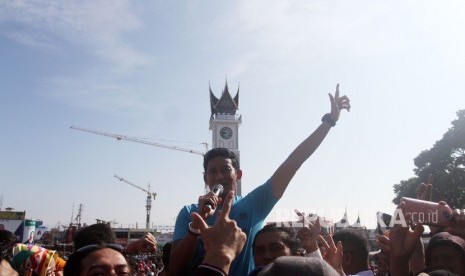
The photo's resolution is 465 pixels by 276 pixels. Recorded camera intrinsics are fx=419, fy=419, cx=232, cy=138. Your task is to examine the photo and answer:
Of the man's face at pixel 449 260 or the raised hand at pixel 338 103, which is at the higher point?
the raised hand at pixel 338 103

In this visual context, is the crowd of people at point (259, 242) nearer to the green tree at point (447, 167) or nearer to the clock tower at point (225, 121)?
the green tree at point (447, 167)

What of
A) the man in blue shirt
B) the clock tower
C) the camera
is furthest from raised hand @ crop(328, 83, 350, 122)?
the clock tower

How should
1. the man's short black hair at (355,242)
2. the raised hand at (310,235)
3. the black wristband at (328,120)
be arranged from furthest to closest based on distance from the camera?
the man's short black hair at (355,242) → the black wristband at (328,120) → the raised hand at (310,235)

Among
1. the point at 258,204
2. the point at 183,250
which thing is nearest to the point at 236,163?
the point at 258,204

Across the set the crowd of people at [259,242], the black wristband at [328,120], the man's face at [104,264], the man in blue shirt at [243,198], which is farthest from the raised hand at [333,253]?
the man's face at [104,264]

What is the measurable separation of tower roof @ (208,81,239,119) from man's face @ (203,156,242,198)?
63.5 m

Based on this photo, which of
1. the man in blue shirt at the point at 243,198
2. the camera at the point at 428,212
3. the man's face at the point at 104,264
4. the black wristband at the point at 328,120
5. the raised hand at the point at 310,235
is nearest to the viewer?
the man's face at the point at 104,264

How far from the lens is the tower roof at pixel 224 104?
67.6 meters

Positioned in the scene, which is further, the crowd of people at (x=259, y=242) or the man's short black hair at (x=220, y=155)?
the man's short black hair at (x=220, y=155)

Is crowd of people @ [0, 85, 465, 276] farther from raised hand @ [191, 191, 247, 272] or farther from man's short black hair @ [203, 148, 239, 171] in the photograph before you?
raised hand @ [191, 191, 247, 272]

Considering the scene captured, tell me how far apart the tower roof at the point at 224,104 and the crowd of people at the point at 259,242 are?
63257 millimetres

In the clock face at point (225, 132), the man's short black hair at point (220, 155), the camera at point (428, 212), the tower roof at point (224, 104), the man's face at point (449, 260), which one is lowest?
the man's face at point (449, 260)

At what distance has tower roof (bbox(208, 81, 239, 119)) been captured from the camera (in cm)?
6756

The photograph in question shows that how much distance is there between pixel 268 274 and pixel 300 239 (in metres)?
2.05
